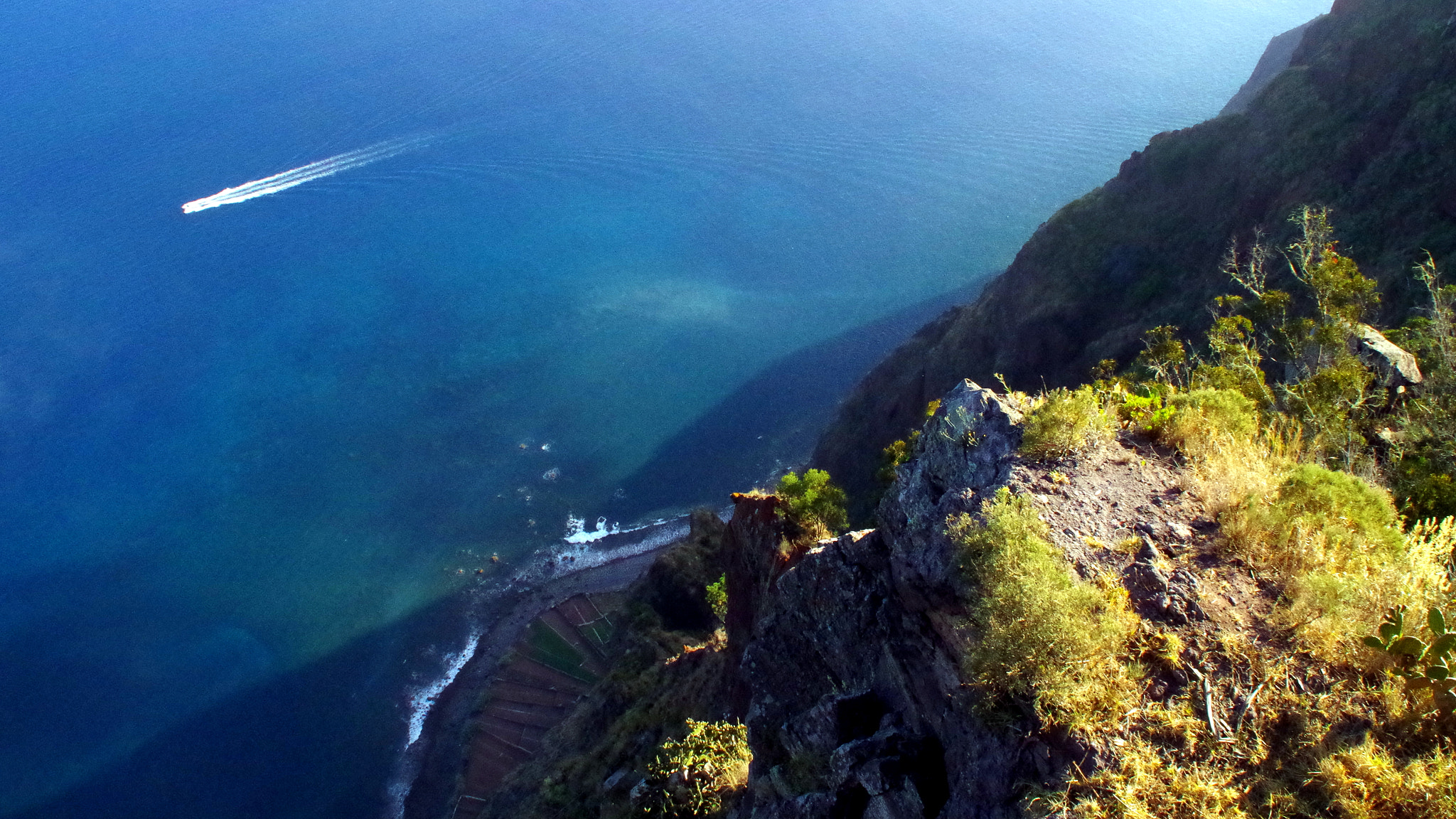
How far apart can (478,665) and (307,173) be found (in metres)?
45.7

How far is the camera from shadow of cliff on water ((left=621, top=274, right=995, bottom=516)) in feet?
149

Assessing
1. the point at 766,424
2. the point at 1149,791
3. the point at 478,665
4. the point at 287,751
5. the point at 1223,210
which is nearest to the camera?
the point at 1149,791

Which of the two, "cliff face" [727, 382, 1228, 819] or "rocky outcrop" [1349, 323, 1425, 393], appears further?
"rocky outcrop" [1349, 323, 1425, 393]

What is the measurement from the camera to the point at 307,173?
66250mm

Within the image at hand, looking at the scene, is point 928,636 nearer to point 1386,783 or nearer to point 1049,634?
point 1049,634

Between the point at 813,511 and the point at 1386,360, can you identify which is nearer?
the point at 1386,360

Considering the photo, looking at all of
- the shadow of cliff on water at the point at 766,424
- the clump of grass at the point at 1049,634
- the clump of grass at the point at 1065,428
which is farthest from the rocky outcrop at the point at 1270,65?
the clump of grass at the point at 1049,634

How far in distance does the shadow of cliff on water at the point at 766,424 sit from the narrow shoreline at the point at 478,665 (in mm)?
2602

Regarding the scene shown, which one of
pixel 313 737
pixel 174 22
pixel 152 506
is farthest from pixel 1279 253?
pixel 174 22

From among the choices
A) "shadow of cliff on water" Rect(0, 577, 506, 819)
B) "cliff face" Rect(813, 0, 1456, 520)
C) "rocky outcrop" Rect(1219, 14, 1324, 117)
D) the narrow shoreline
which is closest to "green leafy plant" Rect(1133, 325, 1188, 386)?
"cliff face" Rect(813, 0, 1456, 520)

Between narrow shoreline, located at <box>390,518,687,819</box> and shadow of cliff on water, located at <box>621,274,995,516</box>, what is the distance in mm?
2602

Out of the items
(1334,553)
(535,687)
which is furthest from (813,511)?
(535,687)

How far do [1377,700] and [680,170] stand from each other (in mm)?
62625

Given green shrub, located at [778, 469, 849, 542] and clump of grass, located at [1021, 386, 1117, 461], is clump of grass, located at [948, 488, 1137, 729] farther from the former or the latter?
green shrub, located at [778, 469, 849, 542]
